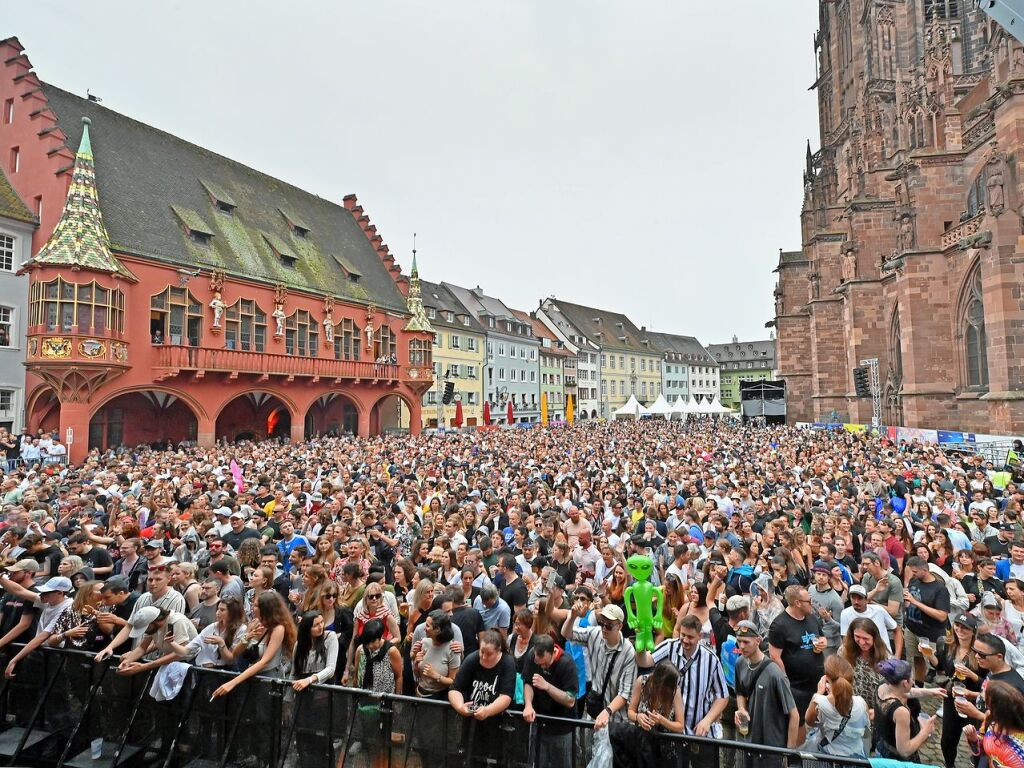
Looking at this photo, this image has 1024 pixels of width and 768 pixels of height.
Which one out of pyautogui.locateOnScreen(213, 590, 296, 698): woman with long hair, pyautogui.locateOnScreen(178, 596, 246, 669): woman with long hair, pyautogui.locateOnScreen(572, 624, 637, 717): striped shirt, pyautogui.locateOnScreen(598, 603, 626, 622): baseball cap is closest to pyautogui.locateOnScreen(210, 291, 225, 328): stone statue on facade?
→ pyautogui.locateOnScreen(178, 596, 246, 669): woman with long hair

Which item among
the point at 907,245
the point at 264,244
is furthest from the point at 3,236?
the point at 907,245

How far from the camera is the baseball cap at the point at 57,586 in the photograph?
5.25 m

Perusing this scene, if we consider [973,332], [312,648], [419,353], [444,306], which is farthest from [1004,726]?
[444,306]

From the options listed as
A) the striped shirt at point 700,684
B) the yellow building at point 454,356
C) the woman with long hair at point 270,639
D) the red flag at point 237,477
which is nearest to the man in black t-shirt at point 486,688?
the striped shirt at point 700,684

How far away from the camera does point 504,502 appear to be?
38.6 ft

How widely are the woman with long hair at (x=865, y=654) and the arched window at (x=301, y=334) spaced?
96.8 ft

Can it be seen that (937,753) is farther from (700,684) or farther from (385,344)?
(385,344)

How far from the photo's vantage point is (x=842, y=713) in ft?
12.3

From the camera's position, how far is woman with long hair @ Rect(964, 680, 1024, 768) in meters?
3.09

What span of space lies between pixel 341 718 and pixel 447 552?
8.87 ft

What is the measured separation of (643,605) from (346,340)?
31184 mm

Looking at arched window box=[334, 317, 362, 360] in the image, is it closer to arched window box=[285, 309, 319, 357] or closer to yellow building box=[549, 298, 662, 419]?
arched window box=[285, 309, 319, 357]

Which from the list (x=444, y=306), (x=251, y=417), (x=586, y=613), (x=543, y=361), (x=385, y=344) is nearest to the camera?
(x=586, y=613)

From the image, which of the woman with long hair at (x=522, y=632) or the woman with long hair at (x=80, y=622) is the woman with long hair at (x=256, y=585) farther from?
the woman with long hair at (x=522, y=632)
